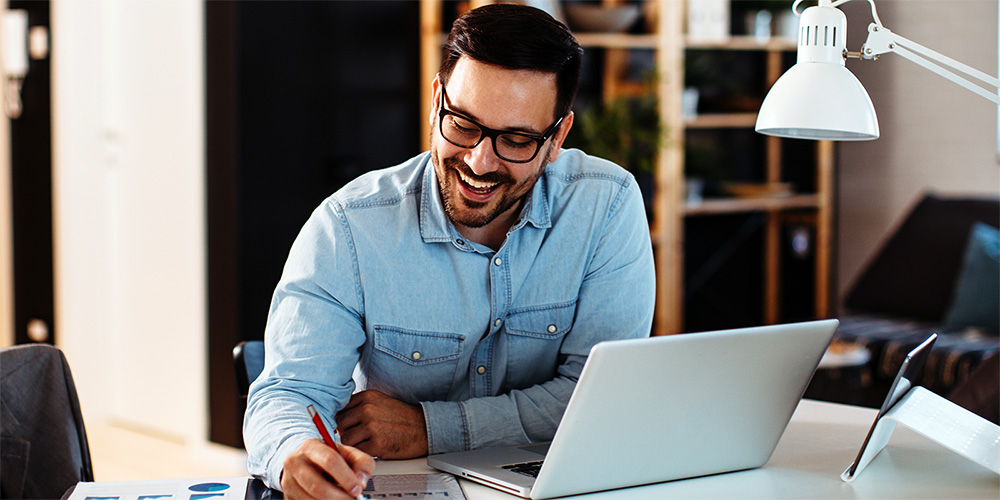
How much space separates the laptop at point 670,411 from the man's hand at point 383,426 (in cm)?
8

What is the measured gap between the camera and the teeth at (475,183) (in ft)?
4.96

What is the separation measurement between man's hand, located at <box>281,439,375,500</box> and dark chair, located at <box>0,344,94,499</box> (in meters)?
0.48

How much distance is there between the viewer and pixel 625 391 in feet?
3.57

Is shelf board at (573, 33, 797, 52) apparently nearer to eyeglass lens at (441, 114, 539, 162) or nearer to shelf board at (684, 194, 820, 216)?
shelf board at (684, 194, 820, 216)

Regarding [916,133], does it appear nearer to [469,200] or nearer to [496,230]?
[496,230]

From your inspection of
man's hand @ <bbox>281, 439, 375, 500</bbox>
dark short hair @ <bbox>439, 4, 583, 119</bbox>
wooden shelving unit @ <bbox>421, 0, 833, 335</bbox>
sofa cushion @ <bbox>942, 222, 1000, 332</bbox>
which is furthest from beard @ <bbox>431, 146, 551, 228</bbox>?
sofa cushion @ <bbox>942, 222, 1000, 332</bbox>

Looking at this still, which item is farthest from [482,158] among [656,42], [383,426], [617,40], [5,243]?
[5,243]

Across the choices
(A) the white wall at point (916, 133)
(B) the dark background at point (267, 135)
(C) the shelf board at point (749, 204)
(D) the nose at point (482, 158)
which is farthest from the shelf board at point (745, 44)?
(D) the nose at point (482, 158)

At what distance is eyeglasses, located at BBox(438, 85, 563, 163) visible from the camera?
4.81ft

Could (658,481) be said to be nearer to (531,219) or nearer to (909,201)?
(531,219)

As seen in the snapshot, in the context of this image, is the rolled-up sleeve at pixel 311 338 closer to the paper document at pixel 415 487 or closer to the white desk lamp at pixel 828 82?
the paper document at pixel 415 487

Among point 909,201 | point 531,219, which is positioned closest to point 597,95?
point 909,201

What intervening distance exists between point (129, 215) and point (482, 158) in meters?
2.92

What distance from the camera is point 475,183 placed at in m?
1.52
